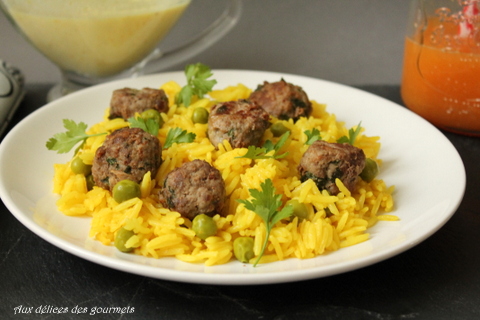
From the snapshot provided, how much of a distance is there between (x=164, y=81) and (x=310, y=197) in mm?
2747

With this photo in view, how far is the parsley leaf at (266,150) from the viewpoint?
13.8ft

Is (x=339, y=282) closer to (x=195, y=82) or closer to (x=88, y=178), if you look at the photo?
(x=88, y=178)

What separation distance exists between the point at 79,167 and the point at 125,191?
0.66 m

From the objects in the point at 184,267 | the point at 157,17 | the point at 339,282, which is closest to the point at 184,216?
the point at 184,267

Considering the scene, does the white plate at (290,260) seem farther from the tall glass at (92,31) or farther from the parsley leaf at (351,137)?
the tall glass at (92,31)

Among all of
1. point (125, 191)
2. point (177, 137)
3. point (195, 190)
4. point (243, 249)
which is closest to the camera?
point (243, 249)

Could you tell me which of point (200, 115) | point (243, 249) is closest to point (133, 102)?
point (200, 115)

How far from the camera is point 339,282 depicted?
3668mm

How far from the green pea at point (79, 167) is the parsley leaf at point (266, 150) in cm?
122

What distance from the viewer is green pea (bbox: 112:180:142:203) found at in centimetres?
393

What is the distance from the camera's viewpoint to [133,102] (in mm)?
4992

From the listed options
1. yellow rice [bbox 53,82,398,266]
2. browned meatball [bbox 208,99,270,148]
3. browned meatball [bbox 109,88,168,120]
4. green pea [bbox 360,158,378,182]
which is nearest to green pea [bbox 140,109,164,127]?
browned meatball [bbox 109,88,168,120]

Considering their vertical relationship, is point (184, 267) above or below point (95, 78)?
above

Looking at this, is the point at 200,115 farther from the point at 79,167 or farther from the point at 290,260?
the point at 290,260
